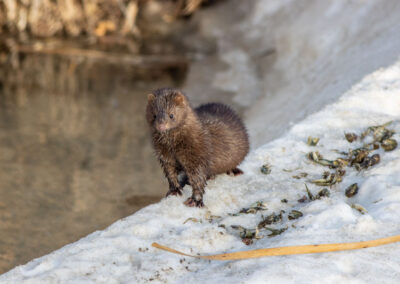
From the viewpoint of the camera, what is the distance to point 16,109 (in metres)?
10.9

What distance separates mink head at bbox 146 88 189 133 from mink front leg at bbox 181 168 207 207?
507mm

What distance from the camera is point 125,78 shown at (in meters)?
13.4

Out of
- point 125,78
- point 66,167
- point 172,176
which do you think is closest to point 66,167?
point 66,167

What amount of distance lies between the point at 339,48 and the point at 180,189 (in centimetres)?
671

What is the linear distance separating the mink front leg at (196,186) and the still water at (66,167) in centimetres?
218

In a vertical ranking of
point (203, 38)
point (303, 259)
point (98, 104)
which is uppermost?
point (203, 38)

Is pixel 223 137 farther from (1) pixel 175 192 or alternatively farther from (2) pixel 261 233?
(2) pixel 261 233

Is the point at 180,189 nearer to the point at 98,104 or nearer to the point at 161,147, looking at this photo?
the point at 161,147

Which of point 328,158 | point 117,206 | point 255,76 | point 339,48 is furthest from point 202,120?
point 255,76

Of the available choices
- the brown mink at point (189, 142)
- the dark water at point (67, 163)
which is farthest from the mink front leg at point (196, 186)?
the dark water at point (67, 163)

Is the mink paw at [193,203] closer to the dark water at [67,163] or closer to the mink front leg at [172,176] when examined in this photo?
the mink front leg at [172,176]

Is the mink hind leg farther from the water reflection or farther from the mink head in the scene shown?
the water reflection

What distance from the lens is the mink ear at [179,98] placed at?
5.15m

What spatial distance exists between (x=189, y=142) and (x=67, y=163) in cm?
413
